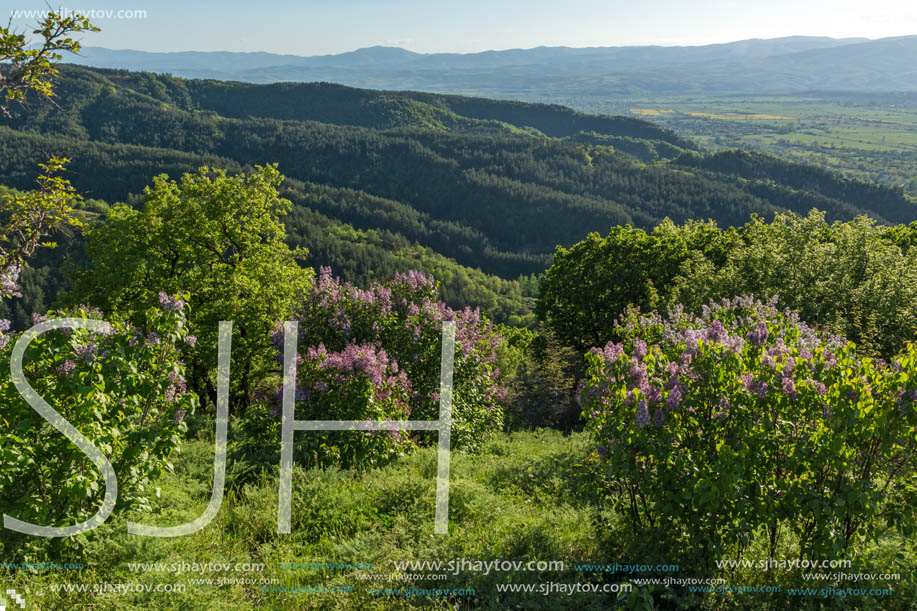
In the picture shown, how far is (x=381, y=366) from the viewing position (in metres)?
9.84

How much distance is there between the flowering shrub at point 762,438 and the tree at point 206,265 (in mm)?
11605

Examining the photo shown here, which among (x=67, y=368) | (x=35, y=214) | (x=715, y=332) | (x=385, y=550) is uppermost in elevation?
Answer: (x=35, y=214)

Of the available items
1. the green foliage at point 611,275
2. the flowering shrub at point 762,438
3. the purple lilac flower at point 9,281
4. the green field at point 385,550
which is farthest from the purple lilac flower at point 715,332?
the green foliage at point 611,275

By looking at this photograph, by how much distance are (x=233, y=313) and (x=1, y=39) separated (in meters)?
9.70

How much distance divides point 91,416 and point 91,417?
0.4 inches

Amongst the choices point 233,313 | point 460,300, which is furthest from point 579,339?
point 460,300

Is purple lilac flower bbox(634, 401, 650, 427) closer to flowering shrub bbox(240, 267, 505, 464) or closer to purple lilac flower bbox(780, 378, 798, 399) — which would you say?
purple lilac flower bbox(780, 378, 798, 399)

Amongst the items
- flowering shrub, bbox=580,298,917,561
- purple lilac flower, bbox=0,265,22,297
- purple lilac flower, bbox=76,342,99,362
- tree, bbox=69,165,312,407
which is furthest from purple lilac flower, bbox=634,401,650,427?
tree, bbox=69,165,312,407

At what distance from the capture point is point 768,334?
21.9ft

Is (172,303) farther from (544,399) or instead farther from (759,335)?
(544,399)

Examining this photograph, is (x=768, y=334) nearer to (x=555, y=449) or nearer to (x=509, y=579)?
(x=509, y=579)


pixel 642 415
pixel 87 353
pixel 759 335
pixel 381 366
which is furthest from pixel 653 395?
pixel 87 353

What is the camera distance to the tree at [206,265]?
52.0 ft

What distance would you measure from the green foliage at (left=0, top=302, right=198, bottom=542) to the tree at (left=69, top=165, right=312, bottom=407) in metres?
8.89
